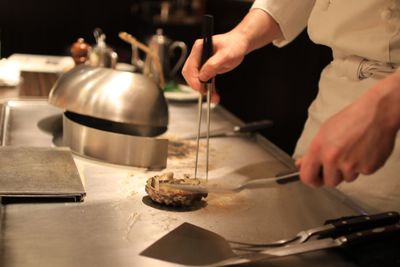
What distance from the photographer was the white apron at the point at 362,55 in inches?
51.4

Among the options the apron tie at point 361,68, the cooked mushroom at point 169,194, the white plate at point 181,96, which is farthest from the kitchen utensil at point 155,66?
the cooked mushroom at point 169,194

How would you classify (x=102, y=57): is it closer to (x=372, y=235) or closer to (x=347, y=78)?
(x=347, y=78)

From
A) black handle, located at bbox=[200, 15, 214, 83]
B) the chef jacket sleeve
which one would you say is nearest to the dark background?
the chef jacket sleeve

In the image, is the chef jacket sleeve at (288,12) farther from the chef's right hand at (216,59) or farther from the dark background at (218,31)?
the dark background at (218,31)

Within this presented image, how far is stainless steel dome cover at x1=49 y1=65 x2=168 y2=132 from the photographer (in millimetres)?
1408

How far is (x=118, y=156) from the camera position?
134 cm

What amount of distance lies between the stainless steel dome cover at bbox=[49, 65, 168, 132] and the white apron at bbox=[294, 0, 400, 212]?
0.46 meters

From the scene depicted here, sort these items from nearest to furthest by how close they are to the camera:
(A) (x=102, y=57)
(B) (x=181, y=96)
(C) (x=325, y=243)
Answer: (C) (x=325, y=243), (B) (x=181, y=96), (A) (x=102, y=57)

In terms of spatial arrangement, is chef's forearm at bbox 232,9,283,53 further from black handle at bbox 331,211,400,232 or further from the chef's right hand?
black handle at bbox 331,211,400,232

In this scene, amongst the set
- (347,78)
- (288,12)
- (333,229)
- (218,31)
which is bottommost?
(218,31)

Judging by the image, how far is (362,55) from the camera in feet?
4.49

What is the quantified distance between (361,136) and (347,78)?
2.21 feet

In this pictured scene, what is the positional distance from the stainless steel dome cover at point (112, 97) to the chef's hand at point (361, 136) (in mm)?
686

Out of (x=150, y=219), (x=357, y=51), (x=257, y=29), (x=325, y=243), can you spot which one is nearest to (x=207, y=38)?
(x=257, y=29)
